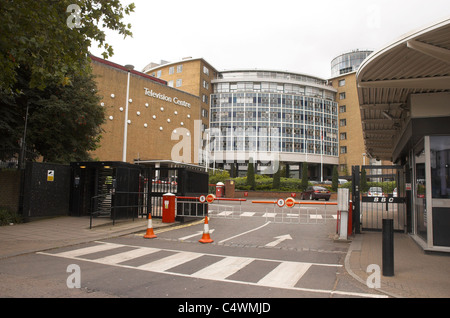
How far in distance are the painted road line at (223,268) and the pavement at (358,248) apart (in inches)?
87.3

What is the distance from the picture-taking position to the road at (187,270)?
5.36 m

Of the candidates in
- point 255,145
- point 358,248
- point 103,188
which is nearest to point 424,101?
point 358,248

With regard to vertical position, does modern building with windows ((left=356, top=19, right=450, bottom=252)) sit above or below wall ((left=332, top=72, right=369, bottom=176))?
below

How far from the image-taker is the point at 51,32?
918cm

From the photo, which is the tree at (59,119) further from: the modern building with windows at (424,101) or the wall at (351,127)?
the wall at (351,127)

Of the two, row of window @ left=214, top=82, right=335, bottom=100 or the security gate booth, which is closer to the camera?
the security gate booth

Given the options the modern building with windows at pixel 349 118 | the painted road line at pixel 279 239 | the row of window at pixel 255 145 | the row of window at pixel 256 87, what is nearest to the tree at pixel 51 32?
the painted road line at pixel 279 239

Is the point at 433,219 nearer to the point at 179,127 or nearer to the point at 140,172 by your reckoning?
the point at 140,172

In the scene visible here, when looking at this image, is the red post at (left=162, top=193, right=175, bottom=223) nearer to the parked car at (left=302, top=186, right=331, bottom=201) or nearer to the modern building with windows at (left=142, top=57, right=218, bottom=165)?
the parked car at (left=302, top=186, right=331, bottom=201)

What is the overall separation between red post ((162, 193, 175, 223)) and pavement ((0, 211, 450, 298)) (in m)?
0.30

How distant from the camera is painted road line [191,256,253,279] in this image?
20.9 feet

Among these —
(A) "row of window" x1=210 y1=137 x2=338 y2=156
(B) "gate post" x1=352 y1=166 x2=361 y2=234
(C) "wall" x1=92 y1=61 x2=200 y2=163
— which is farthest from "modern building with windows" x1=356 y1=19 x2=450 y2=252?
(A) "row of window" x1=210 y1=137 x2=338 y2=156

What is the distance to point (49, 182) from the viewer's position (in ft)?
46.9

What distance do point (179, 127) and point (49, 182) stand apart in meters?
43.4
